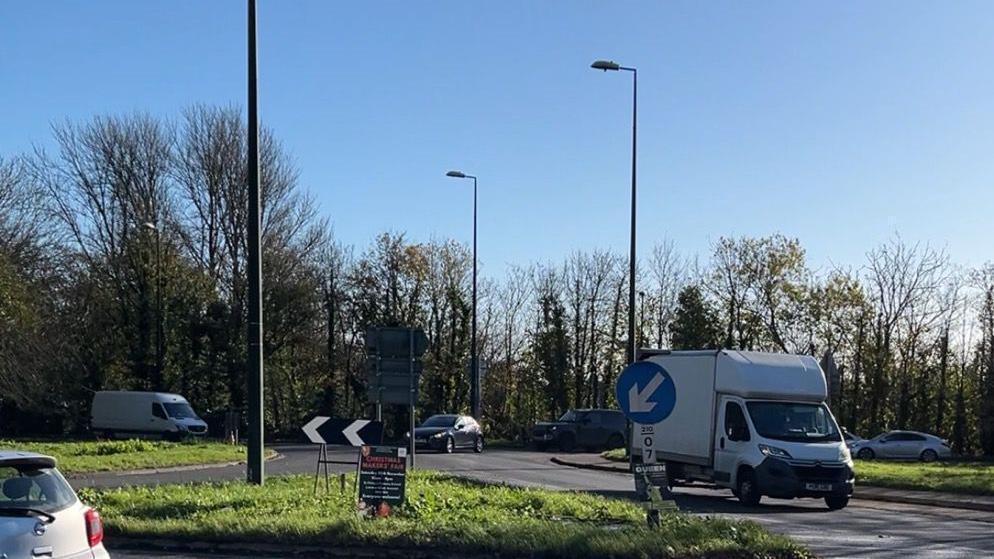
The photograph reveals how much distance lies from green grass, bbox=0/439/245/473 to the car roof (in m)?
19.3

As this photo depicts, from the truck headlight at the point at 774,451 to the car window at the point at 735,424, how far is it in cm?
43

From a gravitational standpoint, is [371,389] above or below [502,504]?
above

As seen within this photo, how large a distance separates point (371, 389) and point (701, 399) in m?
6.98

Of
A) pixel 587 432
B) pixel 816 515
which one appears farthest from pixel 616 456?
pixel 816 515

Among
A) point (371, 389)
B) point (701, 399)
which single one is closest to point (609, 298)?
point (701, 399)

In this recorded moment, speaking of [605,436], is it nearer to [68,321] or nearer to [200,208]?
[200,208]

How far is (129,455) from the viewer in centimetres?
3033

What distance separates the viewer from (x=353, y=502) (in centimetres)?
1528

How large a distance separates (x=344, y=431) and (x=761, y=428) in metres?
8.45

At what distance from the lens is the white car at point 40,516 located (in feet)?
Result: 23.4

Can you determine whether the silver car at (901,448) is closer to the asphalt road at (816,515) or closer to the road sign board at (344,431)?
the asphalt road at (816,515)

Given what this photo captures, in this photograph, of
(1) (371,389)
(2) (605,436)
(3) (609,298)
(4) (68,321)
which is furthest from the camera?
(3) (609,298)

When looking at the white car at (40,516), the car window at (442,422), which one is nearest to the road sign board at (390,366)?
the white car at (40,516)

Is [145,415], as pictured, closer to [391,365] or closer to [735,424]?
[391,365]
